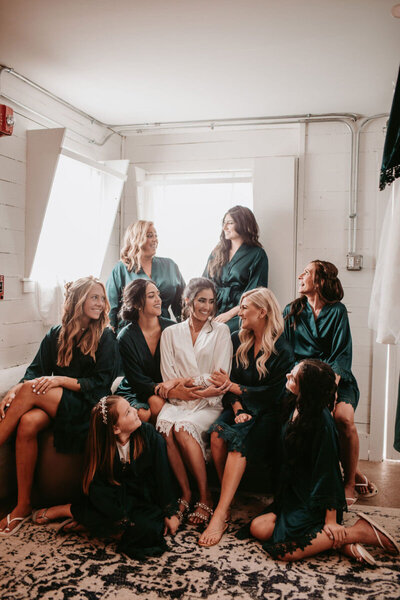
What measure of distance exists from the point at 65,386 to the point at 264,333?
3.65 ft

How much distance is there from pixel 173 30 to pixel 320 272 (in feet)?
5.14

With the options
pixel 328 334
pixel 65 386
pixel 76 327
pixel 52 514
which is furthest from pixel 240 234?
pixel 52 514

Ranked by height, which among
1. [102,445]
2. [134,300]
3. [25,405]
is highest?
[134,300]

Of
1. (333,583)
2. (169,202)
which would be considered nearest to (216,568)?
(333,583)

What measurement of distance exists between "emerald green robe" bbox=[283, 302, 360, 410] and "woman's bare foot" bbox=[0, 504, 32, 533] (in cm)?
174

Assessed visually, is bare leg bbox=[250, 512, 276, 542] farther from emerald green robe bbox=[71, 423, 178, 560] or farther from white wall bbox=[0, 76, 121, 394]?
white wall bbox=[0, 76, 121, 394]

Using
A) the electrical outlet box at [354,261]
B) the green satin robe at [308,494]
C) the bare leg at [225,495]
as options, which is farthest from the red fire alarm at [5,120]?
the electrical outlet box at [354,261]

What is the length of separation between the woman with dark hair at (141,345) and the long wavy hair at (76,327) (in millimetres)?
192

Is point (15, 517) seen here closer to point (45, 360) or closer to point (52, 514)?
point (52, 514)

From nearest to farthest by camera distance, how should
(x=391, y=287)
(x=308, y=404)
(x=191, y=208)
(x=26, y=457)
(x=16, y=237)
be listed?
(x=391, y=287)
(x=308, y=404)
(x=26, y=457)
(x=16, y=237)
(x=191, y=208)

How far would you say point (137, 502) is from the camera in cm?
244

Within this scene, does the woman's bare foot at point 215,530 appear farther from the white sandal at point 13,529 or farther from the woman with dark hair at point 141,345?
A: the white sandal at point 13,529

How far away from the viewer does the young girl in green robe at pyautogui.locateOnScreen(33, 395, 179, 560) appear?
2.33 m

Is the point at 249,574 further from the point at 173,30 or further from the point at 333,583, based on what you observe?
the point at 173,30
